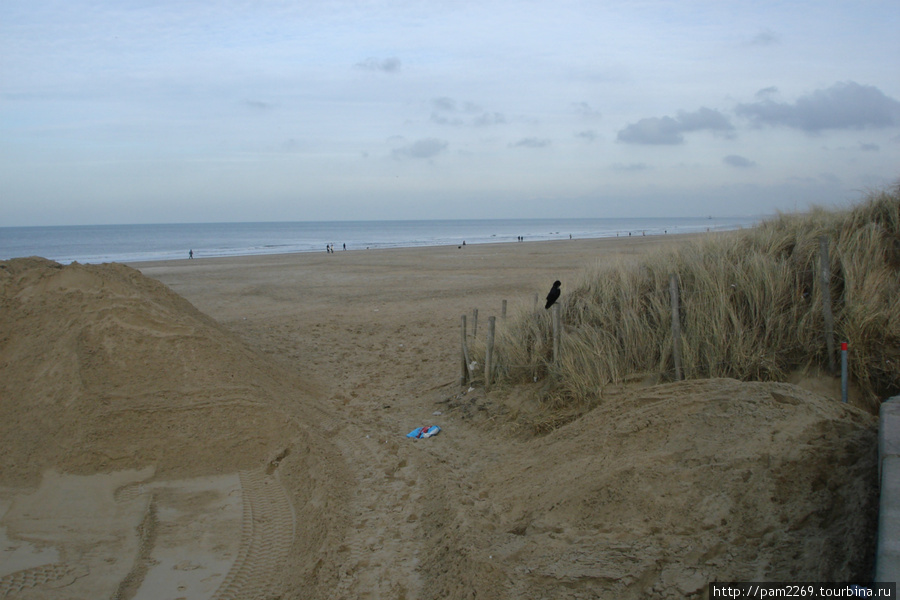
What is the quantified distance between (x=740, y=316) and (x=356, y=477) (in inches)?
185

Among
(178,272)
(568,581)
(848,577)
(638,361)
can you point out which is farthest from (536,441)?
(178,272)

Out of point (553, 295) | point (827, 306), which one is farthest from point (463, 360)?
point (827, 306)

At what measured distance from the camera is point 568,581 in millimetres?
3898

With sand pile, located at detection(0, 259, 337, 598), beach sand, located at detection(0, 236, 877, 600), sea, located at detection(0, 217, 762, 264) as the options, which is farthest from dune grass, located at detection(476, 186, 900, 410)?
sand pile, located at detection(0, 259, 337, 598)

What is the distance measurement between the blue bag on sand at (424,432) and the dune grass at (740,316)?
4.01 ft

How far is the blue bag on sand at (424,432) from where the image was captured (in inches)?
298

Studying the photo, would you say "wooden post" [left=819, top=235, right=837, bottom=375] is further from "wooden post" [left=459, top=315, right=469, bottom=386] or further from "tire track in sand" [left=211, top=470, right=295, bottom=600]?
"tire track in sand" [left=211, top=470, right=295, bottom=600]

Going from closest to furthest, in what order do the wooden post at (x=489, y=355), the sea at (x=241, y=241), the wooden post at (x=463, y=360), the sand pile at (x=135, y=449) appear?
the sand pile at (x=135, y=449) → the wooden post at (x=489, y=355) → the wooden post at (x=463, y=360) → the sea at (x=241, y=241)

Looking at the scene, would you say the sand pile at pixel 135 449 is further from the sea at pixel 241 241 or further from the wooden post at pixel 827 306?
the sea at pixel 241 241

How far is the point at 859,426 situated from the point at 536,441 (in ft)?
9.85

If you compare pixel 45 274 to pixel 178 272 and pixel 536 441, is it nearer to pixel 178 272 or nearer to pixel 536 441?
pixel 536 441

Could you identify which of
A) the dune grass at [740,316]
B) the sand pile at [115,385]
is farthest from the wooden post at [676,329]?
the sand pile at [115,385]

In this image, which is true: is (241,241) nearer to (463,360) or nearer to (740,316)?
(463,360)

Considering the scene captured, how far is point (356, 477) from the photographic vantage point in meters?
6.43
